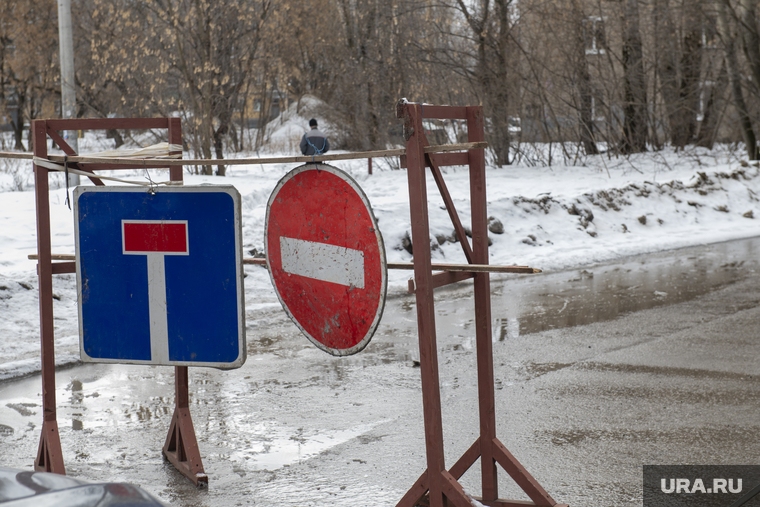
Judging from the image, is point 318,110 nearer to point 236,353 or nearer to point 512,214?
point 512,214

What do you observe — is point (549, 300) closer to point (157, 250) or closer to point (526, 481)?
point (526, 481)

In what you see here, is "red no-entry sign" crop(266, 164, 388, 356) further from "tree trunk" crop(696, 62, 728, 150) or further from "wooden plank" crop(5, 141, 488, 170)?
"tree trunk" crop(696, 62, 728, 150)

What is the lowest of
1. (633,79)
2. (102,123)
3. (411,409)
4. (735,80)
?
(411,409)

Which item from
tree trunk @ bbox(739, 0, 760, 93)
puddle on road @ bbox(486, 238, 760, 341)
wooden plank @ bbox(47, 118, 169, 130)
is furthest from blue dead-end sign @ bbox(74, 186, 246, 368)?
tree trunk @ bbox(739, 0, 760, 93)

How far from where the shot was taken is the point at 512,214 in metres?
12.5

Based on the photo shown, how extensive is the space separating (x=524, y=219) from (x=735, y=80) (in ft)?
32.1

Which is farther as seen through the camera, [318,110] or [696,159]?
[318,110]

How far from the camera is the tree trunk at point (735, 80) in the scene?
60.9ft

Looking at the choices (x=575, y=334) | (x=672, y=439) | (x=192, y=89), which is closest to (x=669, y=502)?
(x=672, y=439)

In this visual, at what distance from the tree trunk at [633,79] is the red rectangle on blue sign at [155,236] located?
17.4 m

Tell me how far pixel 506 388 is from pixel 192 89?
14.4 meters

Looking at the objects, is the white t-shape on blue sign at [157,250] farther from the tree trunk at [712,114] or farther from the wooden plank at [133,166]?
the tree trunk at [712,114]

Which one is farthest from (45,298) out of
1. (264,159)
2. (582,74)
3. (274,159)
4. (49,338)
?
(582,74)

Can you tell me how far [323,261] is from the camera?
11.2 ft
